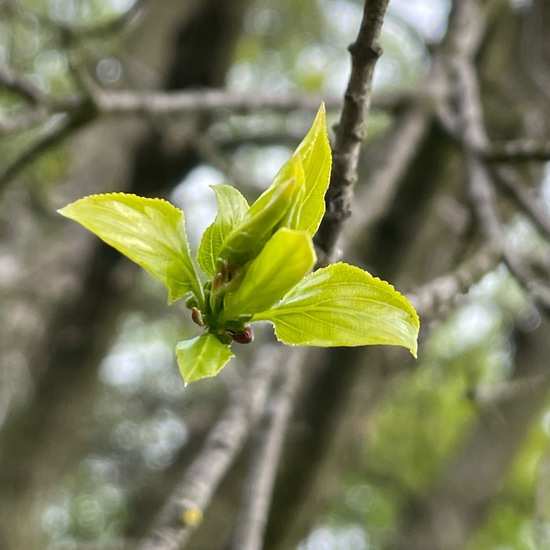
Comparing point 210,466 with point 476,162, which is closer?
point 210,466

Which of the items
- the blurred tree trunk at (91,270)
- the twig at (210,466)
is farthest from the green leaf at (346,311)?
the blurred tree trunk at (91,270)

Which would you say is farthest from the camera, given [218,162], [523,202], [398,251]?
[398,251]

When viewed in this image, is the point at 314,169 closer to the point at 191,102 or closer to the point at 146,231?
the point at 146,231

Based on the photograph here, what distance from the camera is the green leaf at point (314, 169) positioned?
62 centimetres

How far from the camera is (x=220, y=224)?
0.69 m

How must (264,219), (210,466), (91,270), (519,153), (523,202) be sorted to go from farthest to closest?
1. (91,270)
2. (523,202)
3. (519,153)
4. (210,466)
5. (264,219)

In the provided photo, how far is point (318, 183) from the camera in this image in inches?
26.2

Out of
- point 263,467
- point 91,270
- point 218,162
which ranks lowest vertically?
point 91,270

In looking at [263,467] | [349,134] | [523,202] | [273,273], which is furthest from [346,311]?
[523,202]

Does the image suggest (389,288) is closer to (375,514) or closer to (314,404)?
(314,404)

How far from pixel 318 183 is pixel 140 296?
4411 millimetres

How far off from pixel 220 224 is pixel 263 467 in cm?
64

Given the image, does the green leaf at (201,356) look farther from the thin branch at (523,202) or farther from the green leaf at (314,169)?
the thin branch at (523,202)

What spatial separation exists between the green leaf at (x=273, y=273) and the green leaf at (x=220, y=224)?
5 centimetres
